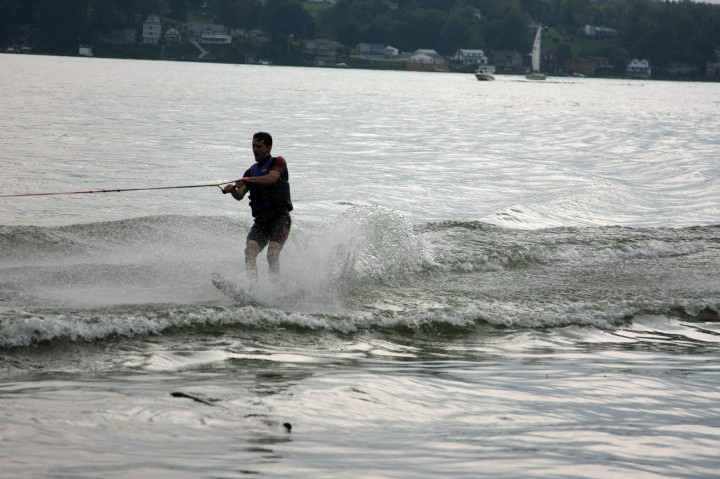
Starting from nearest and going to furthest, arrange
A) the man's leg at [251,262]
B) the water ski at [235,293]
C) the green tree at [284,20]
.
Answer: the water ski at [235,293], the man's leg at [251,262], the green tree at [284,20]

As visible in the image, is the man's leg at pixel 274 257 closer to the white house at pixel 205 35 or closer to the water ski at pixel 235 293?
the water ski at pixel 235 293

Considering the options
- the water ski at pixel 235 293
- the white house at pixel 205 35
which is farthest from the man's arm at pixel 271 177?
A: the white house at pixel 205 35

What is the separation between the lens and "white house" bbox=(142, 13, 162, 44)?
188000 millimetres

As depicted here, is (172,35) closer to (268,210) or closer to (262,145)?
(268,210)

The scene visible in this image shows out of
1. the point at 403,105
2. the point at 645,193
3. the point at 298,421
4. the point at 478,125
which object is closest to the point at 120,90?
the point at 403,105

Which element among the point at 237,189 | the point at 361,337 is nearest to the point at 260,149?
Answer: the point at 237,189

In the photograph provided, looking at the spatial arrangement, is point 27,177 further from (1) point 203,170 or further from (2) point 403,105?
(2) point 403,105

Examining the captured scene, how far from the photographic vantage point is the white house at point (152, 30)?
188 m

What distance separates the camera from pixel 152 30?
189 meters

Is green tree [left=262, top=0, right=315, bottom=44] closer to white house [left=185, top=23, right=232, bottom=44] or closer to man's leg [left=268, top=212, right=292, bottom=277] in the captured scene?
white house [left=185, top=23, right=232, bottom=44]

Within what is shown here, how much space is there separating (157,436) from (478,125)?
49.0 m

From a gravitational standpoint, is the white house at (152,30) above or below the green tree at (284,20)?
below

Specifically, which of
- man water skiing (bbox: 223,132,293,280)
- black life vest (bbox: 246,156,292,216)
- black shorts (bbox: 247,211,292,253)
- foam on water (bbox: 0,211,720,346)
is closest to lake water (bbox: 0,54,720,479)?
foam on water (bbox: 0,211,720,346)

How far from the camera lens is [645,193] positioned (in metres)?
25.5
